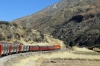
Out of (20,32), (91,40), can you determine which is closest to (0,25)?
(20,32)

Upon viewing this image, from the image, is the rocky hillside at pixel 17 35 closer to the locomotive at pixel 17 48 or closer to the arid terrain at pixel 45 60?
the locomotive at pixel 17 48

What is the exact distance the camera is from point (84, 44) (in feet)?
631

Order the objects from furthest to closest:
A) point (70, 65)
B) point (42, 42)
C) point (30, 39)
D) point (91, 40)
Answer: point (91, 40) → point (42, 42) → point (30, 39) → point (70, 65)

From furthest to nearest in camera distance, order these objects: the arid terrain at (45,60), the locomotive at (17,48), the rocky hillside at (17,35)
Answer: the rocky hillside at (17,35)
the arid terrain at (45,60)
the locomotive at (17,48)

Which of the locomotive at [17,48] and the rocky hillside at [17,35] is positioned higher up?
the rocky hillside at [17,35]

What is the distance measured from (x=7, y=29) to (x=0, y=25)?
119 inches

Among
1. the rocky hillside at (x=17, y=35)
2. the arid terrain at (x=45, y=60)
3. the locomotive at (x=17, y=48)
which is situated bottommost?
the arid terrain at (x=45, y=60)

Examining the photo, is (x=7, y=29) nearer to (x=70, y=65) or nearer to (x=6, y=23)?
(x=6, y=23)

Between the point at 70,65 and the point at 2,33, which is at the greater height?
the point at 2,33

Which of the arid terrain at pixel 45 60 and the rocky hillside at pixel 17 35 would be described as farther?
the rocky hillside at pixel 17 35

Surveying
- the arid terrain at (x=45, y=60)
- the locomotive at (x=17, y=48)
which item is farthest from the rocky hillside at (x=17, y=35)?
the arid terrain at (x=45, y=60)

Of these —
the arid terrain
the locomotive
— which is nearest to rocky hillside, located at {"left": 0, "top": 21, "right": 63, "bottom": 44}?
the locomotive

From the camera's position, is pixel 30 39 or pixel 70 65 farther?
pixel 30 39

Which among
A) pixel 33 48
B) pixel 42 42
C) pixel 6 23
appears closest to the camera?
pixel 33 48
